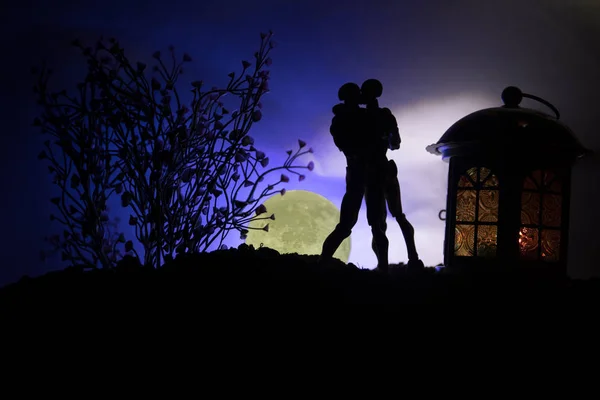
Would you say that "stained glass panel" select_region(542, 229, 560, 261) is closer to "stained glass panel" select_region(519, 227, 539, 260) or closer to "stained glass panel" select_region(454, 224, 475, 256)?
"stained glass panel" select_region(519, 227, 539, 260)

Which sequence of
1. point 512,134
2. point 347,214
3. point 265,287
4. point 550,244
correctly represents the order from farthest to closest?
1. point 550,244
2. point 512,134
3. point 347,214
4. point 265,287

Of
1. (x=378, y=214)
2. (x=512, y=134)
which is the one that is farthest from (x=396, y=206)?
(x=512, y=134)

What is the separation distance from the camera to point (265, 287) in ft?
4.93

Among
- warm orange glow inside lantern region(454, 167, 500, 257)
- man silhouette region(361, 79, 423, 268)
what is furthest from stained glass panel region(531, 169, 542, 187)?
man silhouette region(361, 79, 423, 268)

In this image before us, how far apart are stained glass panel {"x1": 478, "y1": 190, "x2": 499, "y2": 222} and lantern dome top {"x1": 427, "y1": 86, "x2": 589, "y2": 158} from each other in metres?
0.17

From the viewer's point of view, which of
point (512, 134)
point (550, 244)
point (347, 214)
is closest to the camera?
point (347, 214)

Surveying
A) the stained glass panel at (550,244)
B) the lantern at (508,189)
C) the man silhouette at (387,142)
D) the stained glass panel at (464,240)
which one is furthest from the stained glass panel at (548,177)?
the man silhouette at (387,142)

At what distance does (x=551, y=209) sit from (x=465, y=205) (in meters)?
0.34

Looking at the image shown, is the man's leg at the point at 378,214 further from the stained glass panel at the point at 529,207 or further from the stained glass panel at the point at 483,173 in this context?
the stained glass panel at the point at 529,207

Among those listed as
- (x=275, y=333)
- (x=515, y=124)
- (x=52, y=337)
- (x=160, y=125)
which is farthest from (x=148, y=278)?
(x=515, y=124)

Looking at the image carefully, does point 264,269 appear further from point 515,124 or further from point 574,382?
point 515,124

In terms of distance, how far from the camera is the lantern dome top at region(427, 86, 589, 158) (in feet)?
6.66

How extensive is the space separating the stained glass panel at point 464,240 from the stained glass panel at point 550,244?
28 cm

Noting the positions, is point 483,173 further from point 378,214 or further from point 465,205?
point 378,214
